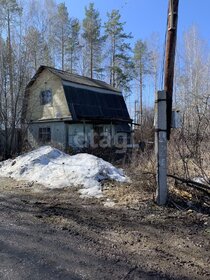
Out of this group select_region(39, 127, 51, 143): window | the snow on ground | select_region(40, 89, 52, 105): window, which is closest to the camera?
the snow on ground

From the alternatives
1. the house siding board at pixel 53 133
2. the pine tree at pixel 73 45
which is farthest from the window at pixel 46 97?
the pine tree at pixel 73 45

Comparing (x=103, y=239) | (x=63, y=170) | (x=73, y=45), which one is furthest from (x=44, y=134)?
(x=103, y=239)

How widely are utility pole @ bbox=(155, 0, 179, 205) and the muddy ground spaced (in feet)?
1.53

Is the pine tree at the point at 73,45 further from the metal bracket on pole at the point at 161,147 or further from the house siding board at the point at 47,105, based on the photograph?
the metal bracket on pole at the point at 161,147

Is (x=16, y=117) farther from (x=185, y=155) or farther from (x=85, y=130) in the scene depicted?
(x=185, y=155)

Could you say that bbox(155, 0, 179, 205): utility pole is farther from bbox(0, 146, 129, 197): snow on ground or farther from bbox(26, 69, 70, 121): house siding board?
bbox(26, 69, 70, 121): house siding board

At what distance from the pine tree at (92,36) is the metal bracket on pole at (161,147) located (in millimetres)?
31115

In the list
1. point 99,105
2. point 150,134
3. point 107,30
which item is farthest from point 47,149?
point 107,30

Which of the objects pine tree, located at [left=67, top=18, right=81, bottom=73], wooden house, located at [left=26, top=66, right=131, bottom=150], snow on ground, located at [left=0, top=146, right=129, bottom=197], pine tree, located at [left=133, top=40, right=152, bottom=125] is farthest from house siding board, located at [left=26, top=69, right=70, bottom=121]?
pine tree, located at [left=133, top=40, right=152, bottom=125]

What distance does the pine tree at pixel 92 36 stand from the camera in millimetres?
36594

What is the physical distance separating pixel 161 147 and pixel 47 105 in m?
17.5

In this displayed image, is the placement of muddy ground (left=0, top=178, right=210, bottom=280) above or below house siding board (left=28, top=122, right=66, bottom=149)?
below

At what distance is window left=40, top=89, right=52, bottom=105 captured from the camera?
75.4ft

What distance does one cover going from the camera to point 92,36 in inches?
1441
